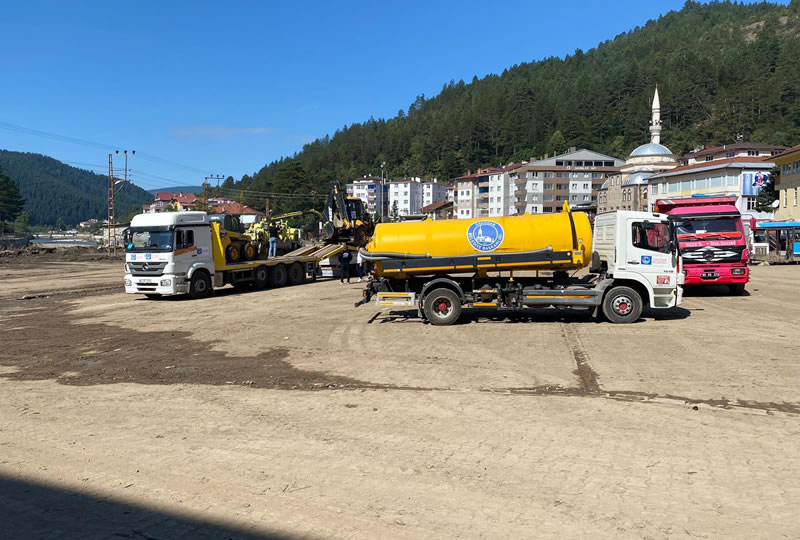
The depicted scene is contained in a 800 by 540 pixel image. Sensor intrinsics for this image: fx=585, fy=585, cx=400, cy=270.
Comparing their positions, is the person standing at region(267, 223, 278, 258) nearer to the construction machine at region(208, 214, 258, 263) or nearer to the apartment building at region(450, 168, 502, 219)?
the construction machine at region(208, 214, 258, 263)

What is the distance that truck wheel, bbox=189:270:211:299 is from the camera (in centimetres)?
2112

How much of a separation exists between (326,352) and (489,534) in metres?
7.48

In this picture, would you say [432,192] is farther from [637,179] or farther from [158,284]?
[158,284]

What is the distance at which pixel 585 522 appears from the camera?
4.59 metres

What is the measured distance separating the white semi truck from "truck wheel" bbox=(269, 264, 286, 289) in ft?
7.67

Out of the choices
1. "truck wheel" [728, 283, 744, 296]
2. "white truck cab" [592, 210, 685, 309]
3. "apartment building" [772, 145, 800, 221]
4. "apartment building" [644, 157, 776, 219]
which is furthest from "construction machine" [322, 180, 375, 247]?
"apartment building" [644, 157, 776, 219]

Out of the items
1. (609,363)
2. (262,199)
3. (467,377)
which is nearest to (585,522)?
(467,377)

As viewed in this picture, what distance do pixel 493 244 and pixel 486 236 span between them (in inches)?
10.5

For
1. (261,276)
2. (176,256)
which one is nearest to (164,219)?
(176,256)

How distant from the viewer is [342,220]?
95.2 ft

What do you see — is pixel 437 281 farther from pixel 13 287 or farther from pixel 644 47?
pixel 644 47

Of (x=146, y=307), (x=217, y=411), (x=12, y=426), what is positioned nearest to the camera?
(x=12, y=426)

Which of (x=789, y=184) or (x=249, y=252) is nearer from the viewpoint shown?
(x=249, y=252)

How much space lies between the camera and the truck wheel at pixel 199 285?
69.3ft
